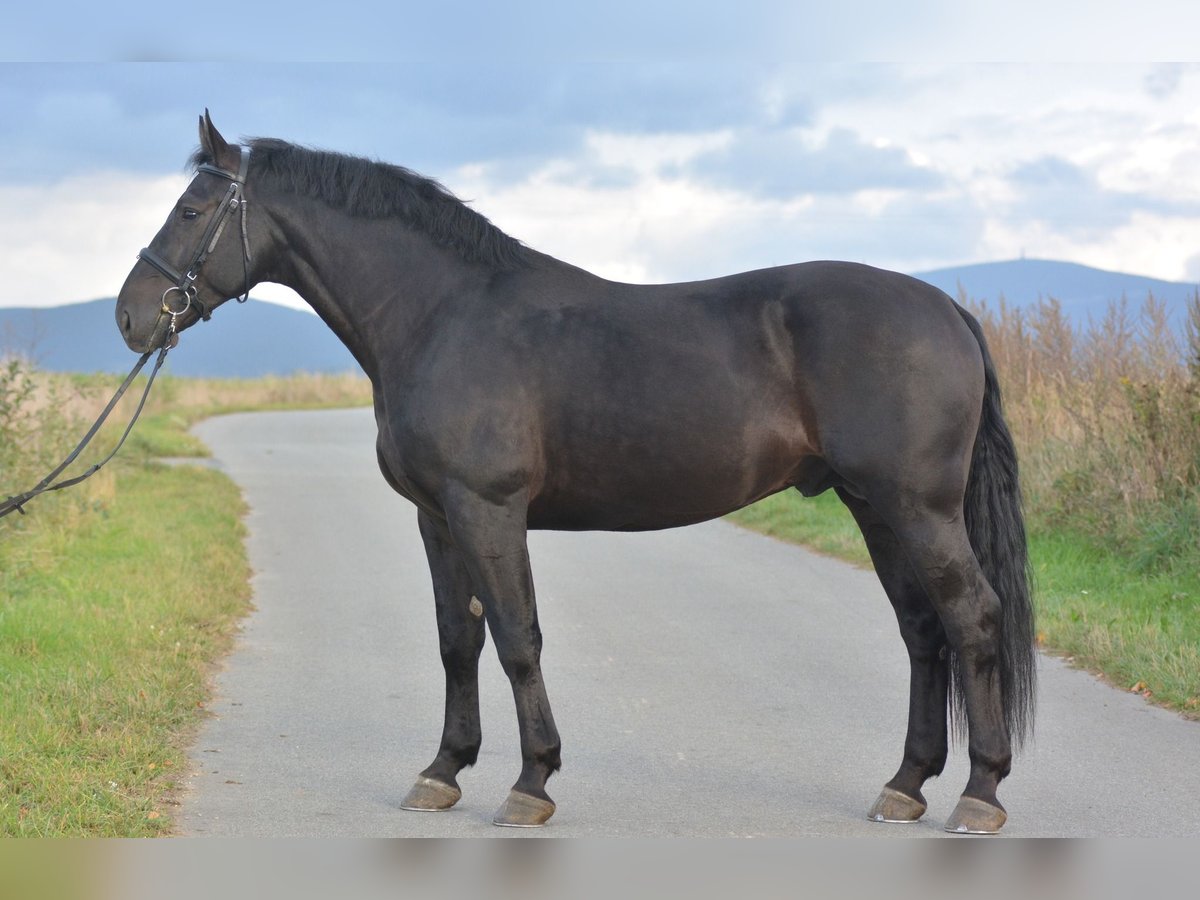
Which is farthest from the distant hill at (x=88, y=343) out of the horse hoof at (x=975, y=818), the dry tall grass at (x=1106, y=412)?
the dry tall grass at (x=1106, y=412)

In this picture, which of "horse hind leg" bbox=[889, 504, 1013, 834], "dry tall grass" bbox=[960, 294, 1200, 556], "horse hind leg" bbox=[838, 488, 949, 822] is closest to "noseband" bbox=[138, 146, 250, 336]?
"horse hind leg" bbox=[838, 488, 949, 822]

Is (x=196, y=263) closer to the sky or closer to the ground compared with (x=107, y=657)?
closer to the sky

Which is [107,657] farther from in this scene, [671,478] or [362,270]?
[671,478]

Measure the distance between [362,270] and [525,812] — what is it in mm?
2104

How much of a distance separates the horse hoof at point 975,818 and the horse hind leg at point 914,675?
0.23m

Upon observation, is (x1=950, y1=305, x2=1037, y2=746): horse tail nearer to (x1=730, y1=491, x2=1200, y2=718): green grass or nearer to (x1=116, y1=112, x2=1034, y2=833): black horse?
(x1=116, y1=112, x2=1034, y2=833): black horse

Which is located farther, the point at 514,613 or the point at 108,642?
the point at 108,642

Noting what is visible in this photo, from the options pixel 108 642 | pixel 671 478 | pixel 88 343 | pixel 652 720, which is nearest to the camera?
pixel 671 478

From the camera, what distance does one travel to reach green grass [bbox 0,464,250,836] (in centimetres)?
464

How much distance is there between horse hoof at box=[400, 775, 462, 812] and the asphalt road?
59mm

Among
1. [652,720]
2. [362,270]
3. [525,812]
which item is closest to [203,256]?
[362,270]

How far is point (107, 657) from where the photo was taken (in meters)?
6.63

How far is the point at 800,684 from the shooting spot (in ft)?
22.3

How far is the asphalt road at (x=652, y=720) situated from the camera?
4.70 m
